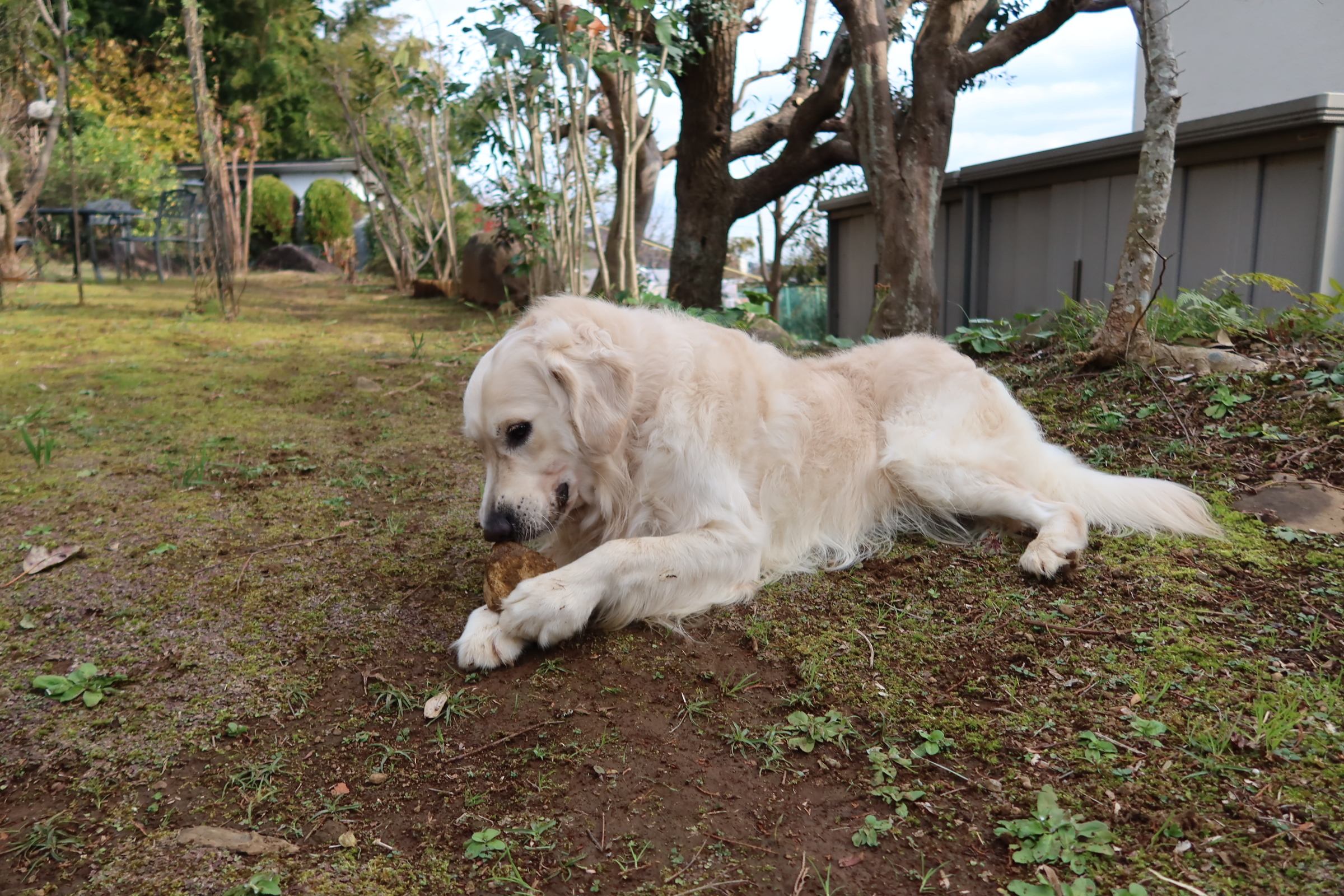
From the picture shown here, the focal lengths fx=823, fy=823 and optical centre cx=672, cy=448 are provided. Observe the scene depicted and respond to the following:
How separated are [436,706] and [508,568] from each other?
1.71ft

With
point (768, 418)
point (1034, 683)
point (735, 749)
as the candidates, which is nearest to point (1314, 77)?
point (768, 418)

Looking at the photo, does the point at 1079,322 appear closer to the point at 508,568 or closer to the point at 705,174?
the point at 508,568

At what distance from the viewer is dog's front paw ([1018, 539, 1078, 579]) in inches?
109

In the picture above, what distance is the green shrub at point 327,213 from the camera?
23.2 metres

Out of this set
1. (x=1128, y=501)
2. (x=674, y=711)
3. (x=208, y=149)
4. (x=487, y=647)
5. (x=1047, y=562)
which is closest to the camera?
(x=674, y=711)

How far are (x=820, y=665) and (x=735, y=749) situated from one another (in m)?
0.45

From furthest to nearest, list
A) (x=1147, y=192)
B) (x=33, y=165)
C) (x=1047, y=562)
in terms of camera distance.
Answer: (x=33, y=165), (x=1147, y=192), (x=1047, y=562)

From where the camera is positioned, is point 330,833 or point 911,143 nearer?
point 330,833

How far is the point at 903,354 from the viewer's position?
371cm

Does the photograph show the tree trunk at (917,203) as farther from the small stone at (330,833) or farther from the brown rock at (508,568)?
the small stone at (330,833)

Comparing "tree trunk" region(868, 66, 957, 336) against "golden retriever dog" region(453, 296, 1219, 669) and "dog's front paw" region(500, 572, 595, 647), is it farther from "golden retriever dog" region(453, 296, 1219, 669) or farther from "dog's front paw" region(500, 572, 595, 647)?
"dog's front paw" region(500, 572, 595, 647)

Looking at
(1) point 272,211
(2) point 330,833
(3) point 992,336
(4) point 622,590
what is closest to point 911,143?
(3) point 992,336

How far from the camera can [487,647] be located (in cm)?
237

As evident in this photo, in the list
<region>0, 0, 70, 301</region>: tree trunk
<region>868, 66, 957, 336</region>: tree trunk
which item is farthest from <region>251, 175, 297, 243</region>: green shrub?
<region>868, 66, 957, 336</region>: tree trunk
